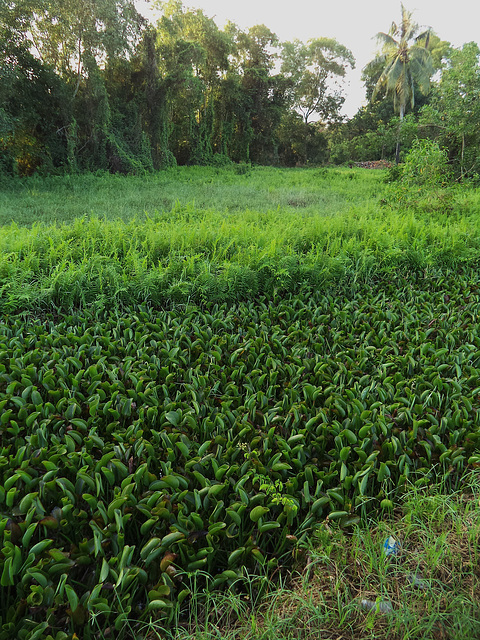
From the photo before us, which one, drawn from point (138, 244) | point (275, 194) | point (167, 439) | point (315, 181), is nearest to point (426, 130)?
point (315, 181)

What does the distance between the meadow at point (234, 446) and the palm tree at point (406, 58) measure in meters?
21.0

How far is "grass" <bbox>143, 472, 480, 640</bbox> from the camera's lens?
130 centimetres

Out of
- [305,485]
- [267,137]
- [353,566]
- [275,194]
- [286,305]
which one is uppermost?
[267,137]

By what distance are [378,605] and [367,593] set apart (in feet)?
0.21

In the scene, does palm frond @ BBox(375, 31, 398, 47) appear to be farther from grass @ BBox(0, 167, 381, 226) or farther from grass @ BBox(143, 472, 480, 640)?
grass @ BBox(143, 472, 480, 640)

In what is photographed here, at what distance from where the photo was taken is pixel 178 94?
18.4m

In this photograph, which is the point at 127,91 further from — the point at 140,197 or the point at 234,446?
the point at 234,446

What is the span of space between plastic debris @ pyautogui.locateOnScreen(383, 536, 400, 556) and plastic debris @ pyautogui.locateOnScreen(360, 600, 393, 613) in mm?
211

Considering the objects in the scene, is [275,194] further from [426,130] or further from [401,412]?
[401,412]

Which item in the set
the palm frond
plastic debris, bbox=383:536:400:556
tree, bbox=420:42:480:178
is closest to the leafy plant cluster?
plastic debris, bbox=383:536:400:556

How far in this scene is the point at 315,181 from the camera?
48.2 feet

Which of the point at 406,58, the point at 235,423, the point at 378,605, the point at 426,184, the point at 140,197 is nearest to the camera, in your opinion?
the point at 378,605

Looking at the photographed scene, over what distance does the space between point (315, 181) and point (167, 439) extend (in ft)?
47.2

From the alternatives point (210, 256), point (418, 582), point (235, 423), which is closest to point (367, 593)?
point (418, 582)
